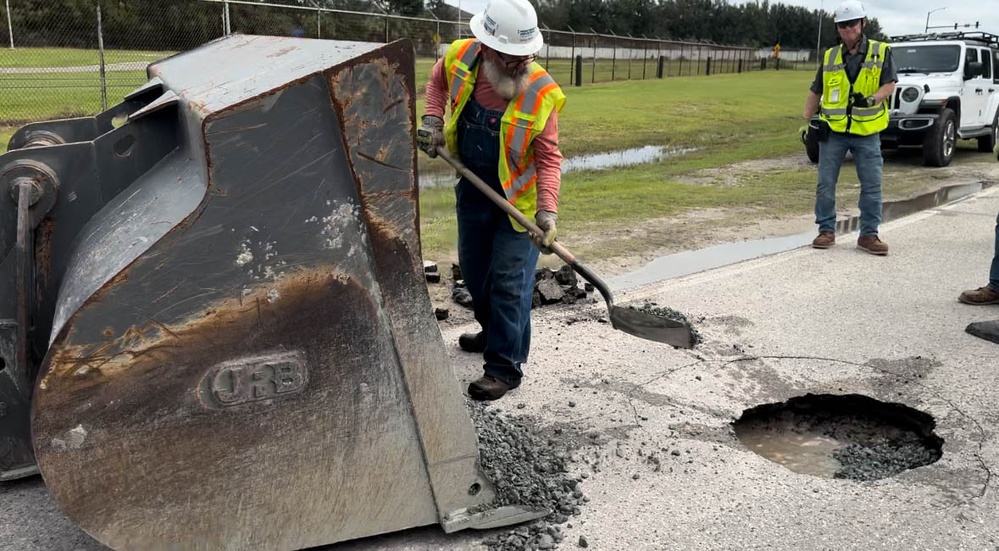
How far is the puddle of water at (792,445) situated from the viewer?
11.9 ft

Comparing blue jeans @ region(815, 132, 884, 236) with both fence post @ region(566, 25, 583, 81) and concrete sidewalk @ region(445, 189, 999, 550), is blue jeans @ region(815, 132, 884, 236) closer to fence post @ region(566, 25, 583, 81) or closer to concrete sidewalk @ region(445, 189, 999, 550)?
concrete sidewalk @ region(445, 189, 999, 550)

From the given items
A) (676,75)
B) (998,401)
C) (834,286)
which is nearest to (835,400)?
(998,401)

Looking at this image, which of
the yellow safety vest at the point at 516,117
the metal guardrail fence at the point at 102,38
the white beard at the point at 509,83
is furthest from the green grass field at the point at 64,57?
the white beard at the point at 509,83

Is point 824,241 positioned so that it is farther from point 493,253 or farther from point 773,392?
point 493,253

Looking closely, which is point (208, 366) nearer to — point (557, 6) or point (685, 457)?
point (685, 457)

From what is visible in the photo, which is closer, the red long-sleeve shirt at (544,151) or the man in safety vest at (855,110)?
the red long-sleeve shirt at (544,151)

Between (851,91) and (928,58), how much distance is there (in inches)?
334

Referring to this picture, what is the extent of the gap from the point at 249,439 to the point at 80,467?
0.44m

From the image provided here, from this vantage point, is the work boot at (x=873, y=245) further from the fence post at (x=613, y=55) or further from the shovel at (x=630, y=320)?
the fence post at (x=613, y=55)

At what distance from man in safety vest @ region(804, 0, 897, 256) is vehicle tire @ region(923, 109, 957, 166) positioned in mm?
6823

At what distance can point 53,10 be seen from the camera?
45.4 ft

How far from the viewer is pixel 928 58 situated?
13719 mm

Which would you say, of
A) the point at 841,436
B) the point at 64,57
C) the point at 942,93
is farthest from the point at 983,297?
the point at 64,57

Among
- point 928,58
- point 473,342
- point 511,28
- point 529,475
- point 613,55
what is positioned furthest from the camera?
point 613,55
